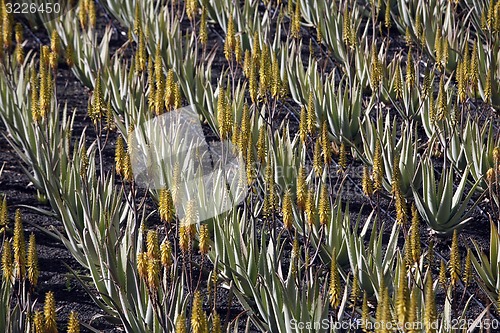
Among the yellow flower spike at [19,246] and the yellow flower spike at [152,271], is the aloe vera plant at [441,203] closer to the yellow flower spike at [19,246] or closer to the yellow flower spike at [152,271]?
the yellow flower spike at [152,271]

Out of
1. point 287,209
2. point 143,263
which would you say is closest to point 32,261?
point 143,263

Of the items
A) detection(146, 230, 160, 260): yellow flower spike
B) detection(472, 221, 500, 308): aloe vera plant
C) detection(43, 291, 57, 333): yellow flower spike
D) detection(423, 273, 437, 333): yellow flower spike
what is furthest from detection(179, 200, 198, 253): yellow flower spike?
detection(472, 221, 500, 308): aloe vera plant

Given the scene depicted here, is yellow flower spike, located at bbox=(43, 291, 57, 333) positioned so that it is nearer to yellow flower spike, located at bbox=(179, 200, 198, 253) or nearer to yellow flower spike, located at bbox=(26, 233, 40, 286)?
yellow flower spike, located at bbox=(26, 233, 40, 286)

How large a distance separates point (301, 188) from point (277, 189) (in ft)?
3.27

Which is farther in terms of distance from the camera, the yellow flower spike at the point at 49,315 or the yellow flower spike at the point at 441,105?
the yellow flower spike at the point at 441,105

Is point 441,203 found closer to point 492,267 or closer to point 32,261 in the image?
point 492,267

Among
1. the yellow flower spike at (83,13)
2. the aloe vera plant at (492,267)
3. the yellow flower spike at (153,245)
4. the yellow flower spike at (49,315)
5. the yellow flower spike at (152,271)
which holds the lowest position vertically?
the aloe vera plant at (492,267)

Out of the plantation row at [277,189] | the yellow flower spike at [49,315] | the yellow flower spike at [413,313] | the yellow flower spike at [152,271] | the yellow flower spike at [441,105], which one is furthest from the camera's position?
the yellow flower spike at [441,105]

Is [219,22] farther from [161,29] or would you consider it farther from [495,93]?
[495,93]

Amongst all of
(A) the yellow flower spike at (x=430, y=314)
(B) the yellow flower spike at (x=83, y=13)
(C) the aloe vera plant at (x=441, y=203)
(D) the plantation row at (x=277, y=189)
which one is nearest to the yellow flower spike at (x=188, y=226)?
(D) the plantation row at (x=277, y=189)

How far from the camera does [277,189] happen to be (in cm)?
379

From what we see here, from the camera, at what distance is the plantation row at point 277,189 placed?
8.97ft

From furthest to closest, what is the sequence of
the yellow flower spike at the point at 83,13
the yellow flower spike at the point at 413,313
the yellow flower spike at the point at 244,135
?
1. the yellow flower spike at the point at 83,13
2. the yellow flower spike at the point at 244,135
3. the yellow flower spike at the point at 413,313

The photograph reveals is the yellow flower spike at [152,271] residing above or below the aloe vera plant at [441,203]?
above
